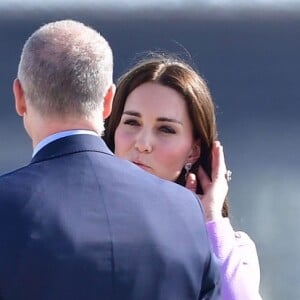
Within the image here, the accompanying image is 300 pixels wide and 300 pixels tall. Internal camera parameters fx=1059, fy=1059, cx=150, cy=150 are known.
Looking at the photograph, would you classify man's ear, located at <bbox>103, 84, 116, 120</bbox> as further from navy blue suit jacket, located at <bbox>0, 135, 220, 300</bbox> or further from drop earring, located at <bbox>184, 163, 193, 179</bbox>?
drop earring, located at <bbox>184, 163, 193, 179</bbox>

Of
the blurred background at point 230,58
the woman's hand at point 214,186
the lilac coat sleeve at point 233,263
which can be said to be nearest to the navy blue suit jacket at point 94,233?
the lilac coat sleeve at point 233,263

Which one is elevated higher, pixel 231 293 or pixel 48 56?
pixel 48 56

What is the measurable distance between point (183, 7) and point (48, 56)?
1546 millimetres

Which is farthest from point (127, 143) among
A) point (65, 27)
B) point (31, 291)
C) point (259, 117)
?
point (259, 117)

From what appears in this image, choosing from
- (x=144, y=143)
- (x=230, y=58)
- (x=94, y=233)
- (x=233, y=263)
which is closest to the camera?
(x=94, y=233)

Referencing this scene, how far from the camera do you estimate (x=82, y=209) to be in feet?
4.18

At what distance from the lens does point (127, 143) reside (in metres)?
1.79

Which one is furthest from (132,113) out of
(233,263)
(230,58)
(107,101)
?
(230,58)

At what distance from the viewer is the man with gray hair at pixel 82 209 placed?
125 cm

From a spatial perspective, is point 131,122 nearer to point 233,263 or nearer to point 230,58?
point 233,263

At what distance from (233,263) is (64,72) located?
0.50 metres

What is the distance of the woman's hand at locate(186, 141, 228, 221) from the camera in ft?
5.74

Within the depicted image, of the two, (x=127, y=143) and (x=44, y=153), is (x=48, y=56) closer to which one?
(x=44, y=153)

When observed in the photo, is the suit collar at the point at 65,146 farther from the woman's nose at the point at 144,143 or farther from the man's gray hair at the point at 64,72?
the woman's nose at the point at 144,143
